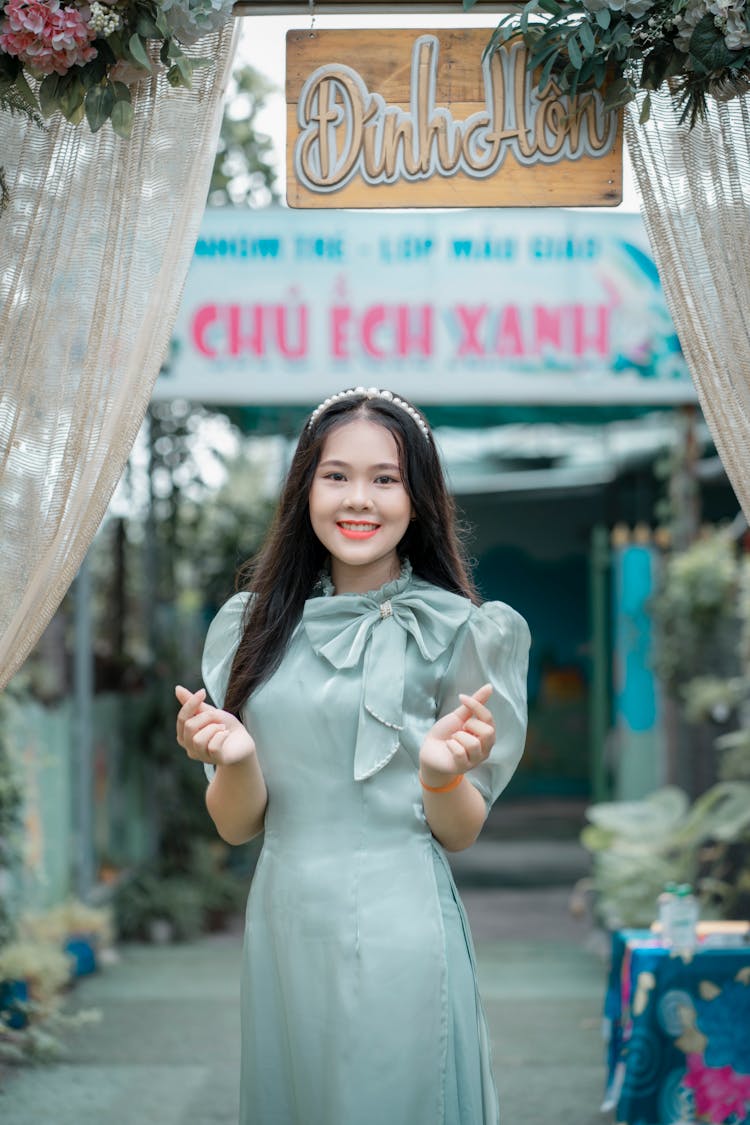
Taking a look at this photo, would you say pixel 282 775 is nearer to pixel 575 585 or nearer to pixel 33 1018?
pixel 33 1018

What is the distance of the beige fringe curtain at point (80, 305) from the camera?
9.26 ft

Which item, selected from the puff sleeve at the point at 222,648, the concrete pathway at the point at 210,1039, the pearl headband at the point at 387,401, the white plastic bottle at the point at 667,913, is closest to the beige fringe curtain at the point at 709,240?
the pearl headband at the point at 387,401

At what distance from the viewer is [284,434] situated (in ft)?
→ 26.9

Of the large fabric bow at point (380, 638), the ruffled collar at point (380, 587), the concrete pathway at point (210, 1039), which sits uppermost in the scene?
the ruffled collar at point (380, 587)

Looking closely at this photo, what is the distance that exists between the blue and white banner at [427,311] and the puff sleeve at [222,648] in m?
3.20

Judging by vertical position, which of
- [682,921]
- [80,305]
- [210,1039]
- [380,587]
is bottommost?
[210,1039]

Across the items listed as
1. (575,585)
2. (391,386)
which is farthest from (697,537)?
(575,585)

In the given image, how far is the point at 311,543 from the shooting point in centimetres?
289

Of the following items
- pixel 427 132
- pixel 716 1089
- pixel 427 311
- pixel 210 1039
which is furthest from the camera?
pixel 427 311

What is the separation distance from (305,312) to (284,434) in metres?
2.20

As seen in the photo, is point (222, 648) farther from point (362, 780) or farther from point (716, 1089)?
point (716, 1089)

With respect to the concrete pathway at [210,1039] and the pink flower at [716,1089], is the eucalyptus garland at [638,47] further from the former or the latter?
the concrete pathway at [210,1039]

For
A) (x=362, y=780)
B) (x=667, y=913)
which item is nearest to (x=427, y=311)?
(x=667, y=913)

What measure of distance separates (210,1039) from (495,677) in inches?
146
